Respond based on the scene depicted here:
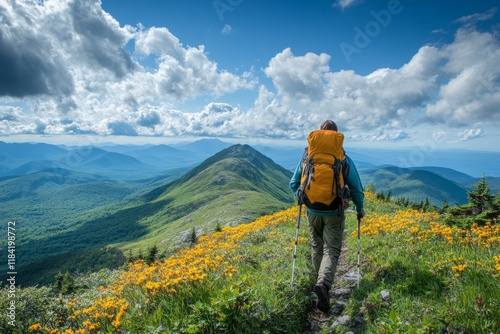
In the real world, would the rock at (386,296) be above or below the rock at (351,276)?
above

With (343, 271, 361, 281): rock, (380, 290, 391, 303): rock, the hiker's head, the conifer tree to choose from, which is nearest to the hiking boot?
(380, 290, 391, 303): rock

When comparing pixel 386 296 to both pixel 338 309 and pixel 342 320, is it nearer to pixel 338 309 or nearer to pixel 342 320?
pixel 342 320

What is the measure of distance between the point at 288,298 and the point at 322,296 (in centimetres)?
77

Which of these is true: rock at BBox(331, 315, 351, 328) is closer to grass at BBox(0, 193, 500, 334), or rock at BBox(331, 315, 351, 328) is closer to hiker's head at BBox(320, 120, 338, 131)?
grass at BBox(0, 193, 500, 334)

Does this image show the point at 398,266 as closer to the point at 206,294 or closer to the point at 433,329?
the point at 433,329

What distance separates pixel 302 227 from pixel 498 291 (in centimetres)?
977

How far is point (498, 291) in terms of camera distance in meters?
4.43

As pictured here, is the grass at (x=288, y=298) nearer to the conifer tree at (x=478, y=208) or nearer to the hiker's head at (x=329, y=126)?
the hiker's head at (x=329, y=126)

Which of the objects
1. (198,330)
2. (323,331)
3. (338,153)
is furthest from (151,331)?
(338,153)

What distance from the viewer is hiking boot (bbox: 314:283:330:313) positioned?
248 inches

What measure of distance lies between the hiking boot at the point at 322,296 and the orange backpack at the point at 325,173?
179 centimetres

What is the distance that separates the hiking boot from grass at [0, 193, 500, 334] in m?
0.31

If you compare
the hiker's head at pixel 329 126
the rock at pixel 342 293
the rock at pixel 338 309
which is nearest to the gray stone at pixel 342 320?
the rock at pixel 338 309

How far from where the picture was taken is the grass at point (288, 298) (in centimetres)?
462
